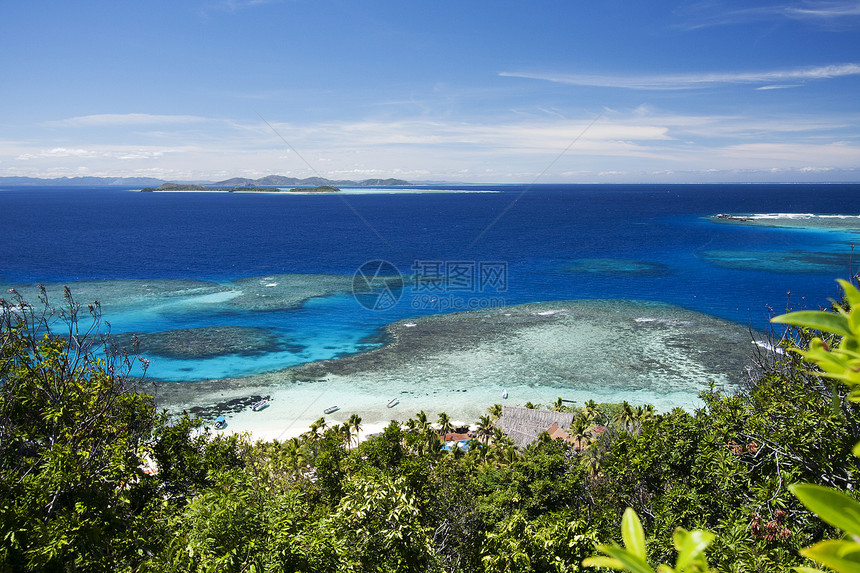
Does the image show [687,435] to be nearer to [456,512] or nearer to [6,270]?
[456,512]

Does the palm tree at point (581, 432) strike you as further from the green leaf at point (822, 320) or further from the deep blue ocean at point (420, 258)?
the green leaf at point (822, 320)

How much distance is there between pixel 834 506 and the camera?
39.2 inches

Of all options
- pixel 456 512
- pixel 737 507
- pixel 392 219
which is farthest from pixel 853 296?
pixel 392 219

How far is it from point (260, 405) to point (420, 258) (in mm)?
49555

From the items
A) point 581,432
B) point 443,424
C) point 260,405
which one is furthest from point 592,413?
point 260,405

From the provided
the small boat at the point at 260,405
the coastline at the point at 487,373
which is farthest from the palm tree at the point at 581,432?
the small boat at the point at 260,405

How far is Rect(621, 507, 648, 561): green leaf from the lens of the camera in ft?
4.18

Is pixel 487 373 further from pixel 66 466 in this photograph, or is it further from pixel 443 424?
pixel 66 466

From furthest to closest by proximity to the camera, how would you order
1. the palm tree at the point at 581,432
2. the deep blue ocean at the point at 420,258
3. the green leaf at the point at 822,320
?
the deep blue ocean at the point at 420,258
the palm tree at the point at 581,432
the green leaf at the point at 822,320

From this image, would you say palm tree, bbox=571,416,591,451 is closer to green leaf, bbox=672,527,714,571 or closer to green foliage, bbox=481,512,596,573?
green foliage, bbox=481,512,596,573

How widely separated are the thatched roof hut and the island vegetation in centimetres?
997

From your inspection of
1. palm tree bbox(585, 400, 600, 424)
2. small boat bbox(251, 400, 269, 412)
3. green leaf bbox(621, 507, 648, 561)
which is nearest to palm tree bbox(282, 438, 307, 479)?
small boat bbox(251, 400, 269, 412)

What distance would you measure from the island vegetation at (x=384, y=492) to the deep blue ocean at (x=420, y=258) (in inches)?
569

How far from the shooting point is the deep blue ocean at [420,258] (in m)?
46.7
